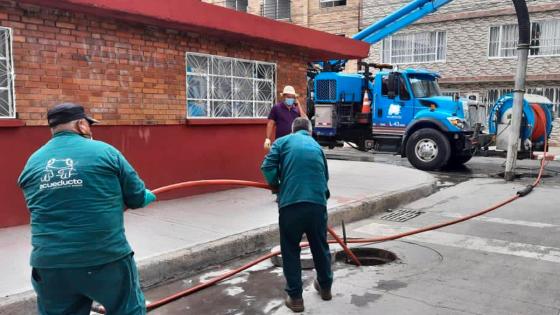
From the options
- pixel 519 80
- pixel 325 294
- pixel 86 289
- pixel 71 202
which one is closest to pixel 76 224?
pixel 71 202

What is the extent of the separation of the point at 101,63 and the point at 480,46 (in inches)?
781

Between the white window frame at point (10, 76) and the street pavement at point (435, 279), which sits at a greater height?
the white window frame at point (10, 76)

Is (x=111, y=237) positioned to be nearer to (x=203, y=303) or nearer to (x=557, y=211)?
(x=203, y=303)

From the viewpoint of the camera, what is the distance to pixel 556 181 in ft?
36.8

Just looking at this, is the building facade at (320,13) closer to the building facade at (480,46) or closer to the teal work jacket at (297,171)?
the building facade at (480,46)

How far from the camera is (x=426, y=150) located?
1285 centimetres

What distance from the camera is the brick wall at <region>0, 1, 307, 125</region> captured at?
234 inches

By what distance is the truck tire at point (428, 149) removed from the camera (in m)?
12.5

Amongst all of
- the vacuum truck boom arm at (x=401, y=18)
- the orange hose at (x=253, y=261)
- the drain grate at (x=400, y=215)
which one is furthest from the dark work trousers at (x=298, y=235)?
the vacuum truck boom arm at (x=401, y=18)

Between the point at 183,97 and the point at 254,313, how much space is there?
465 cm

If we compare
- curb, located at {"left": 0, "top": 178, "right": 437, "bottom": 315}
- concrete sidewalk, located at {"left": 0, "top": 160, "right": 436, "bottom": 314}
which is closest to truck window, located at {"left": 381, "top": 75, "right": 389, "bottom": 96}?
concrete sidewalk, located at {"left": 0, "top": 160, "right": 436, "bottom": 314}

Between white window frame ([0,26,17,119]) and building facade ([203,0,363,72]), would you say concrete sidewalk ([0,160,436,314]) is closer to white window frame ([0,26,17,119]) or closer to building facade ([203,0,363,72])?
white window frame ([0,26,17,119])

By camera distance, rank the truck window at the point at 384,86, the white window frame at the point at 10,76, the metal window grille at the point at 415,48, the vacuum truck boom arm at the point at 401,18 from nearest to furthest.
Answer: the white window frame at the point at 10,76
the truck window at the point at 384,86
the vacuum truck boom arm at the point at 401,18
the metal window grille at the point at 415,48

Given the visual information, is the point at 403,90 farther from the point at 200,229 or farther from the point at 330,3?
the point at 330,3
